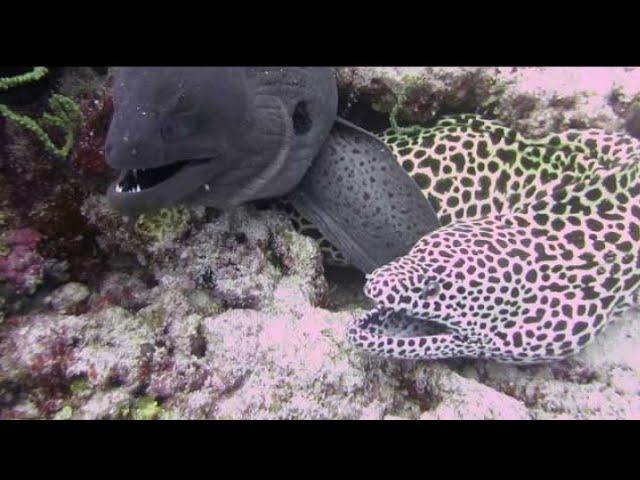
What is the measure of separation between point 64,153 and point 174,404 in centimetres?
161

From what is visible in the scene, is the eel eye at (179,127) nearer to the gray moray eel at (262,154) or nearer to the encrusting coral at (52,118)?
the gray moray eel at (262,154)

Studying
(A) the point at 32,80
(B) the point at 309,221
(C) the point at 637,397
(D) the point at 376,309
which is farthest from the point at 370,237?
(A) the point at 32,80

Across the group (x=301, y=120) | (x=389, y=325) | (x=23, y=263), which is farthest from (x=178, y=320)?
(x=301, y=120)

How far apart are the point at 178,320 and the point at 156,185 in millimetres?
793

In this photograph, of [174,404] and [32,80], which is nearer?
[174,404]

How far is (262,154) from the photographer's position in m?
2.87

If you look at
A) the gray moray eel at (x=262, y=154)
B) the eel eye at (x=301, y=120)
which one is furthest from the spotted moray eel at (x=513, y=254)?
the eel eye at (x=301, y=120)

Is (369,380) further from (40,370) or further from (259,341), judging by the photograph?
(40,370)

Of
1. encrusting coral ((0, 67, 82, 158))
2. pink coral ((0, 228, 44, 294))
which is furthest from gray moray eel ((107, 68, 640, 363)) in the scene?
pink coral ((0, 228, 44, 294))

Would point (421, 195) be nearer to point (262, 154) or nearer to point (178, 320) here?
point (262, 154)

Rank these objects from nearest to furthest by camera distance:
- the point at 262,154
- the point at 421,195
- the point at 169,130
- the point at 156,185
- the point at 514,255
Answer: the point at 169,130
the point at 156,185
the point at 262,154
the point at 514,255
the point at 421,195

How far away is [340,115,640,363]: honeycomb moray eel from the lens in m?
2.92

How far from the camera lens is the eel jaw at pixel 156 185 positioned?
2.38 metres
